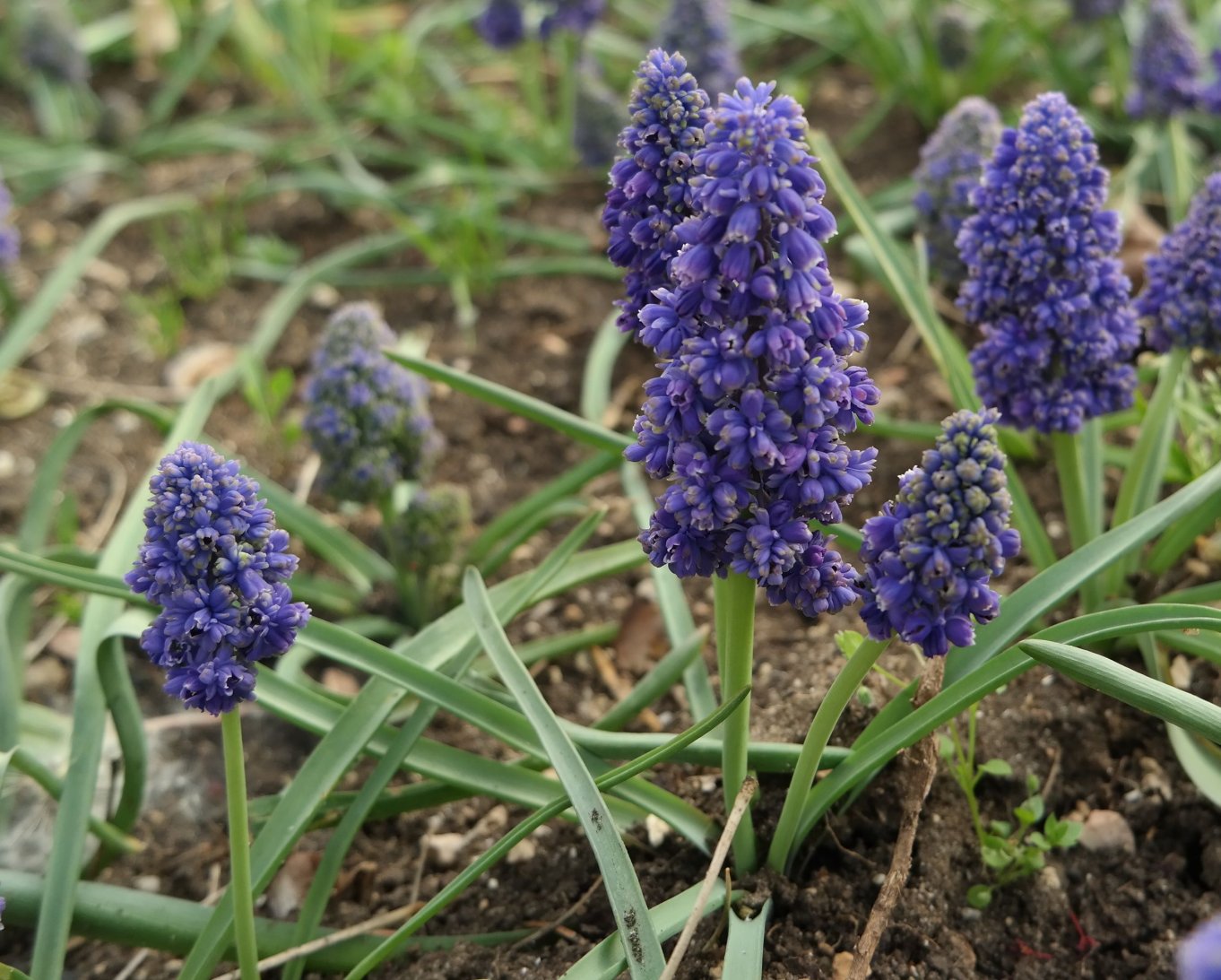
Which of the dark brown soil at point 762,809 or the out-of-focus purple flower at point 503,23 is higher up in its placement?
the out-of-focus purple flower at point 503,23

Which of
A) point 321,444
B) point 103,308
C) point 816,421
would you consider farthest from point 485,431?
point 816,421

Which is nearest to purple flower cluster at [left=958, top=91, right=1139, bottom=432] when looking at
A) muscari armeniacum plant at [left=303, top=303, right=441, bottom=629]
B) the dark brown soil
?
the dark brown soil

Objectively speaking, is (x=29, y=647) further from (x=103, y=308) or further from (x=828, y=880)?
(x=828, y=880)

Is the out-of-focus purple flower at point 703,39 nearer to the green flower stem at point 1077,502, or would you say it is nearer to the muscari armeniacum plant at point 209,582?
the green flower stem at point 1077,502

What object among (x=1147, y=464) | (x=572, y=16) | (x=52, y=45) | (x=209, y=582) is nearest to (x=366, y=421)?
(x=209, y=582)

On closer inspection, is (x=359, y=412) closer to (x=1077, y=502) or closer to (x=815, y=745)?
(x=815, y=745)

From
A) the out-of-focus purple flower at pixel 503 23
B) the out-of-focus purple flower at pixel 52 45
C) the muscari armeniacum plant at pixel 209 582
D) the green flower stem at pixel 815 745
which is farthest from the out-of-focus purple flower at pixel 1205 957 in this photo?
the out-of-focus purple flower at pixel 52 45

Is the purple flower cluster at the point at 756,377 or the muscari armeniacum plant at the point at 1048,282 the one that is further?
the muscari armeniacum plant at the point at 1048,282
